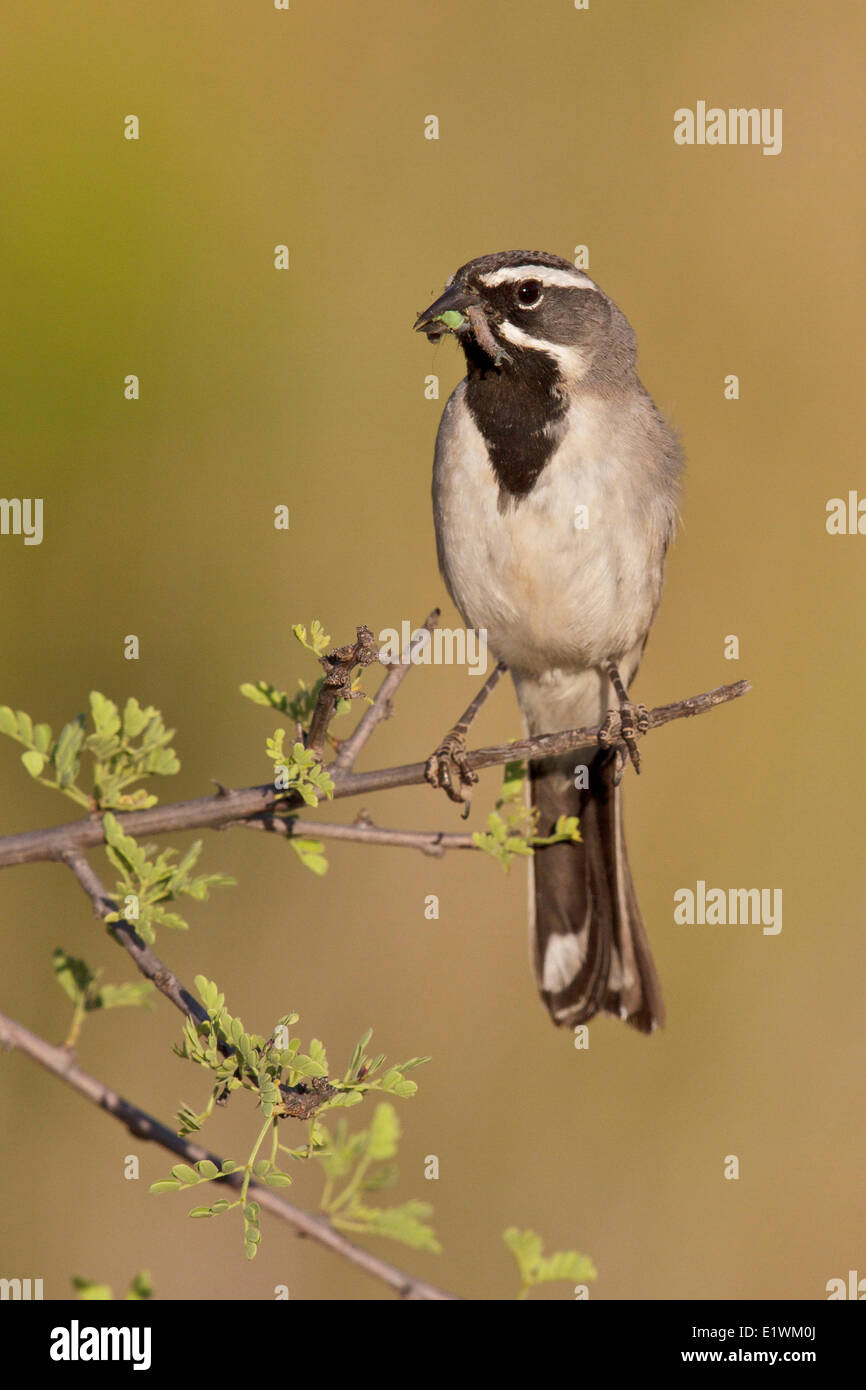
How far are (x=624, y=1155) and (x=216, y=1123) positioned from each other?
155 centimetres

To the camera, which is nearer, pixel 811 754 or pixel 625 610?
pixel 625 610

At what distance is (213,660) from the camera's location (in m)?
5.03

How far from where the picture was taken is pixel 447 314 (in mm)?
3912

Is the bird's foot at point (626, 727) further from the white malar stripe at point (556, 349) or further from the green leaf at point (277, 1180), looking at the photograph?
the green leaf at point (277, 1180)

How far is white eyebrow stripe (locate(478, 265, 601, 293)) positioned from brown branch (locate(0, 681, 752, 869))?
63.5 inches

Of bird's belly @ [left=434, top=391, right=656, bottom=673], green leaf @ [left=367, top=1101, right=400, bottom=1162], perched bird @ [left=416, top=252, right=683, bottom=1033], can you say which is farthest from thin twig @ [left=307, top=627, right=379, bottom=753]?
bird's belly @ [left=434, top=391, right=656, bottom=673]

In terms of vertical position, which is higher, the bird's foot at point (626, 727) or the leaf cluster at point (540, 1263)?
the bird's foot at point (626, 727)

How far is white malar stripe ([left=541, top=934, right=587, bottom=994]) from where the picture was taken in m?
4.44

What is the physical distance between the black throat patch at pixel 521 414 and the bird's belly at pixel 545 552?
0.12 ft

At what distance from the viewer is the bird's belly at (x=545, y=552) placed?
13.4 feet

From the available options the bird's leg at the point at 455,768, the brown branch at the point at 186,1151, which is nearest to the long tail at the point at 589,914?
the bird's leg at the point at 455,768

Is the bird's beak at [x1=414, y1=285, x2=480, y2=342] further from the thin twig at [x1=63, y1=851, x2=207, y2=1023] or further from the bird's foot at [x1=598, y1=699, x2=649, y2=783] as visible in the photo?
the thin twig at [x1=63, y1=851, x2=207, y2=1023]

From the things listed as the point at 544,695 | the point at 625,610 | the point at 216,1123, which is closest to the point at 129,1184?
the point at 216,1123

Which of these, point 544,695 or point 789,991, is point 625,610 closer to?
point 544,695
